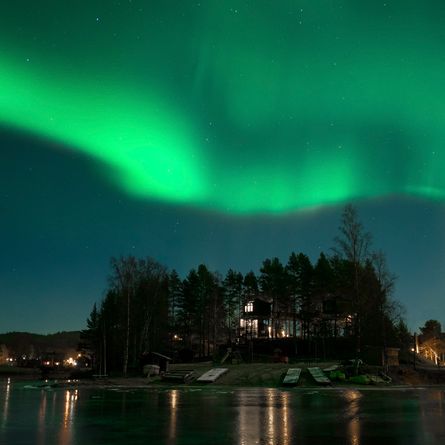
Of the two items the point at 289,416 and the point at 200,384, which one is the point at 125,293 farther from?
the point at 289,416

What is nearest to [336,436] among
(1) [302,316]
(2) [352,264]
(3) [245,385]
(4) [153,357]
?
(3) [245,385]

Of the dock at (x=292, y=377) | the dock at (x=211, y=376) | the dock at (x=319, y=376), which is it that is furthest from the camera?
the dock at (x=211, y=376)

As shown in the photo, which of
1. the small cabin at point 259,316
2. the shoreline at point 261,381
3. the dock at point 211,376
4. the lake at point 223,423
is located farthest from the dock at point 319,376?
the small cabin at point 259,316

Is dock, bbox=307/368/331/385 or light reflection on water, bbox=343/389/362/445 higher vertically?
light reflection on water, bbox=343/389/362/445

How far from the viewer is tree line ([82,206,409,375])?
51.8m

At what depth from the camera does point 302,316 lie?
9262cm

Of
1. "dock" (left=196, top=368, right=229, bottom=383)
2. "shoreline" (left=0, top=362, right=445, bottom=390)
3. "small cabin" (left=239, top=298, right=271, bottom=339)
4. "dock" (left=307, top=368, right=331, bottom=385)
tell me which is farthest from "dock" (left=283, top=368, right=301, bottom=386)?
"small cabin" (left=239, top=298, right=271, bottom=339)

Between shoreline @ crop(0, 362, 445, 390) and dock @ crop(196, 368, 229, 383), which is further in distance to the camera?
dock @ crop(196, 368, 229, 383)

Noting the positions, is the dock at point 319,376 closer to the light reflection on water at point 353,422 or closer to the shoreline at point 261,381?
the shoreline at point 261,381

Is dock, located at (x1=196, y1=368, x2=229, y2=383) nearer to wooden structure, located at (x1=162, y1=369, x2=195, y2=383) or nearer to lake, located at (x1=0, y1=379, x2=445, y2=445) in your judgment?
wooden structure, located at (x1=162, y1=369, x2=195, y2=383)

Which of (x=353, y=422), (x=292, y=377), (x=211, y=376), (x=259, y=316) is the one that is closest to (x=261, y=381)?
(x=292, y=377)

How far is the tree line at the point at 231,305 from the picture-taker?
51844 millimetres

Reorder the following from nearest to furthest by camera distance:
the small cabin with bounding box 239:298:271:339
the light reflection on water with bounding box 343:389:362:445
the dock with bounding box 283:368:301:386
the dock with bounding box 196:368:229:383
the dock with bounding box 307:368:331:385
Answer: the light reflection on water with bounding box 343:389:362:445 < the dock with bounding box 307:368:331:385 < the dock with bounding box 283:368:301:386 < the dock with bounding box 196:368:229:383 < the small cabin with bounding box 239:298:271:339

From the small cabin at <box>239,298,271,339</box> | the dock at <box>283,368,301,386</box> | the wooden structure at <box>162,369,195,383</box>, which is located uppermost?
the small cabin at <box>239,298,271,339</box>
